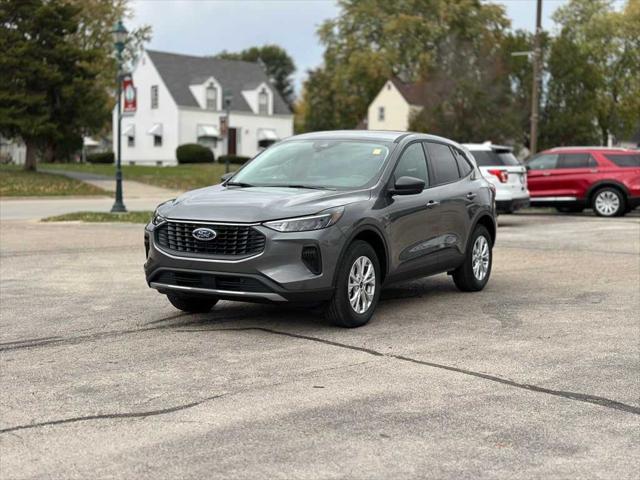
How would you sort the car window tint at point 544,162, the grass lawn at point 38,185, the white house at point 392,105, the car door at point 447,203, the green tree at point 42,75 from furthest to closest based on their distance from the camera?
the white house at point 392,105 → the green tree at point 42,75 → the grass lawn at point 38,185 → the car window tint at point 544,162 → the car door at point 447,203

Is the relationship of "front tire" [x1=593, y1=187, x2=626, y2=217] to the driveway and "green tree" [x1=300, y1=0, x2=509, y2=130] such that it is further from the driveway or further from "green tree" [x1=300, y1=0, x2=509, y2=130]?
"green tree" [x1=300, y1=0, x2=509, y2=130]

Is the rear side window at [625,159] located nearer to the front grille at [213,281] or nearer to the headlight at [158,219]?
the headlight at [158,219]

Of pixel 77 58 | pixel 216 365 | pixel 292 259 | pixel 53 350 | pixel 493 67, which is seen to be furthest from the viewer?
pixel 493 67

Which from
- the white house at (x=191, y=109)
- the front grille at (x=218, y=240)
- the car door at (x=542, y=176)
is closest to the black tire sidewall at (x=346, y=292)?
the front grille at (x=218, y=240)

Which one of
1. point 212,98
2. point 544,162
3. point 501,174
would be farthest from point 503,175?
point 212,98

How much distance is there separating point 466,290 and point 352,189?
2.69 m

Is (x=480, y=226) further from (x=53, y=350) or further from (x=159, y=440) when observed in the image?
(x=159, y=440)

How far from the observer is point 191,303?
8.62m

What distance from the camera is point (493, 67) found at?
43.5m

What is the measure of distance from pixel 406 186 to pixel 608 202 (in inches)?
663

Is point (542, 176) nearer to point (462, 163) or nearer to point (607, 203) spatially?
point (607, 203)

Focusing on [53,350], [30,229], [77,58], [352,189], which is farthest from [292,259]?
[77,58]

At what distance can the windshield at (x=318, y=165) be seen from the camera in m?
8.52

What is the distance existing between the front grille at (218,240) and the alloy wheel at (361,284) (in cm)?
91
